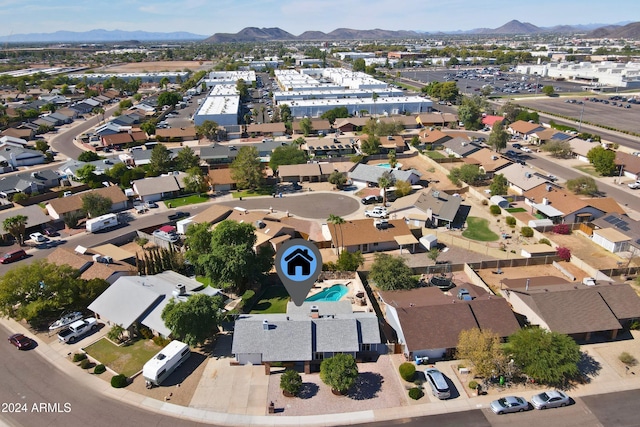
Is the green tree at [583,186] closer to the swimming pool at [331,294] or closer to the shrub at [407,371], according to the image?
the swimming pool at [331,294]

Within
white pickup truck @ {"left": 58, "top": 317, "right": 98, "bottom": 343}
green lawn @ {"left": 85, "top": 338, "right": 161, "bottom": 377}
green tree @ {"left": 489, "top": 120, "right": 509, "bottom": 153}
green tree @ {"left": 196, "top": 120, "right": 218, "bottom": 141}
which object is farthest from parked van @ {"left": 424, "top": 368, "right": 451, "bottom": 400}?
green tree @ {"left": 196, "top": 120, "right": 218, "bottom": 141}

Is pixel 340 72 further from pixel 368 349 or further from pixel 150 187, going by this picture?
pixel 368 349

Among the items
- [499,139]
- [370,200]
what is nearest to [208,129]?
[370,200]

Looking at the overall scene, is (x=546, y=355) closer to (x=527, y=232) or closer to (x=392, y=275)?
(x=392, y=275)

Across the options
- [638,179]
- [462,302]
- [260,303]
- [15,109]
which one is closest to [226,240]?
[260,303]

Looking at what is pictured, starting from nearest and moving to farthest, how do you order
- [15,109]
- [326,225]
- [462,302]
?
[462,302] → [326,225] → [15,109]

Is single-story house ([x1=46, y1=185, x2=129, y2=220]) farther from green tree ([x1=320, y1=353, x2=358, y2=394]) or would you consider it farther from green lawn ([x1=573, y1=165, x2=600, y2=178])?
green lawn ([x1=573, y1=165, x2=600, y2=178])

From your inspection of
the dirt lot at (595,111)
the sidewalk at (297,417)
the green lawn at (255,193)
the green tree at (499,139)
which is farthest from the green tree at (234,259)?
the dirt lot at (595,111)
